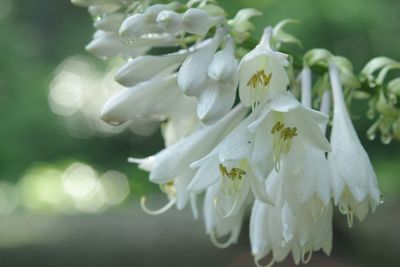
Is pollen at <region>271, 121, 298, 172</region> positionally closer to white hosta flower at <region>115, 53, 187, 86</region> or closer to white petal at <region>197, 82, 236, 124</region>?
white petal at <region>197, 82, 236, 124</region>

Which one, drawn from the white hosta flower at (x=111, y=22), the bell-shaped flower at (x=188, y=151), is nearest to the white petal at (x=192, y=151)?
the bell-shaped flower at (x=188, y=151)

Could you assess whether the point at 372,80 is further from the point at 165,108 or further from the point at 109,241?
the point at 109,241

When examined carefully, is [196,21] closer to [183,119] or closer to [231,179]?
[231,179]

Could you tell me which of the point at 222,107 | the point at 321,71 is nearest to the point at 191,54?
the point at 222,107

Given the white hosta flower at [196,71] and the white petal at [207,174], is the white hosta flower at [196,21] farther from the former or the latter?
the white petal at [207,174]

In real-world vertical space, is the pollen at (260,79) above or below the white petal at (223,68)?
below

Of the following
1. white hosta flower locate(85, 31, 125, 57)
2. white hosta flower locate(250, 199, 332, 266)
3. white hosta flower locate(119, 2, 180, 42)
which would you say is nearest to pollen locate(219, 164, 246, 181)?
white hosta flower locate(250, 199, 332, 266)
